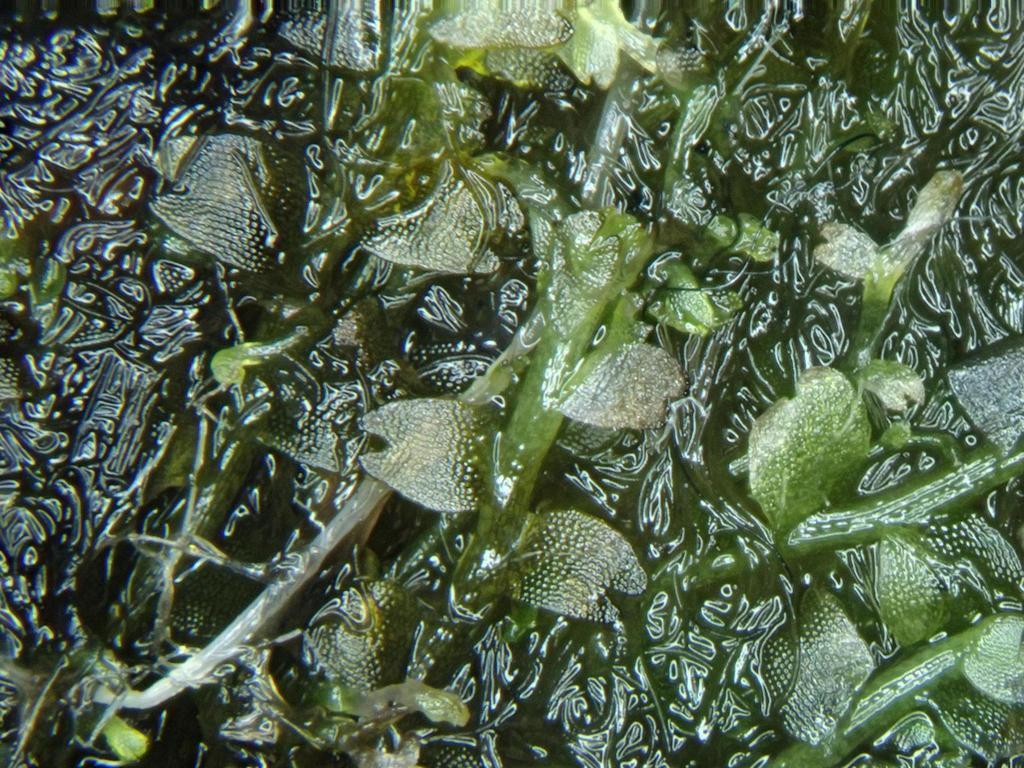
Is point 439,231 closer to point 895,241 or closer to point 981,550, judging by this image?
point 895,241

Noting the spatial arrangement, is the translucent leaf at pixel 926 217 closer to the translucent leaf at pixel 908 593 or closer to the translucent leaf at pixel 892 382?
the translucent leaf at pixel 892 382

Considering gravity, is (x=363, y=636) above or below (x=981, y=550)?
below

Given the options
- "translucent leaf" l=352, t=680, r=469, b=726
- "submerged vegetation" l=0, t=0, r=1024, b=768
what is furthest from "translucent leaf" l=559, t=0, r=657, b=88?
"translucent leaf" l=352, t=680, r=469, b=726

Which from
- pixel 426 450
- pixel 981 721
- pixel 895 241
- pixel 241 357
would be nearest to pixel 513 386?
pixel 426 450

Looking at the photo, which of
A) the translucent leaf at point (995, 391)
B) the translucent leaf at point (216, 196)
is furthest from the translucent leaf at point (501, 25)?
the translucent leaf at point (995, 391)

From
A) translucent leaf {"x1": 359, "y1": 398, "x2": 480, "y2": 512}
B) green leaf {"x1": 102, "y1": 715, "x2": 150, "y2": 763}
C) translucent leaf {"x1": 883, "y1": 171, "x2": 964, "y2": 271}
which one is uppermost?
translucent leaf {"x1": 883, "y1": 171, "x2": 964, "y2": 271}

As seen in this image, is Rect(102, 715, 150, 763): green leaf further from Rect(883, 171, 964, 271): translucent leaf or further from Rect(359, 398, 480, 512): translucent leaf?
Rect(883, 171, 964, 271): translucent leaf

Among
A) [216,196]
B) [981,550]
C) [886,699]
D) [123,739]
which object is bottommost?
[123,739]
